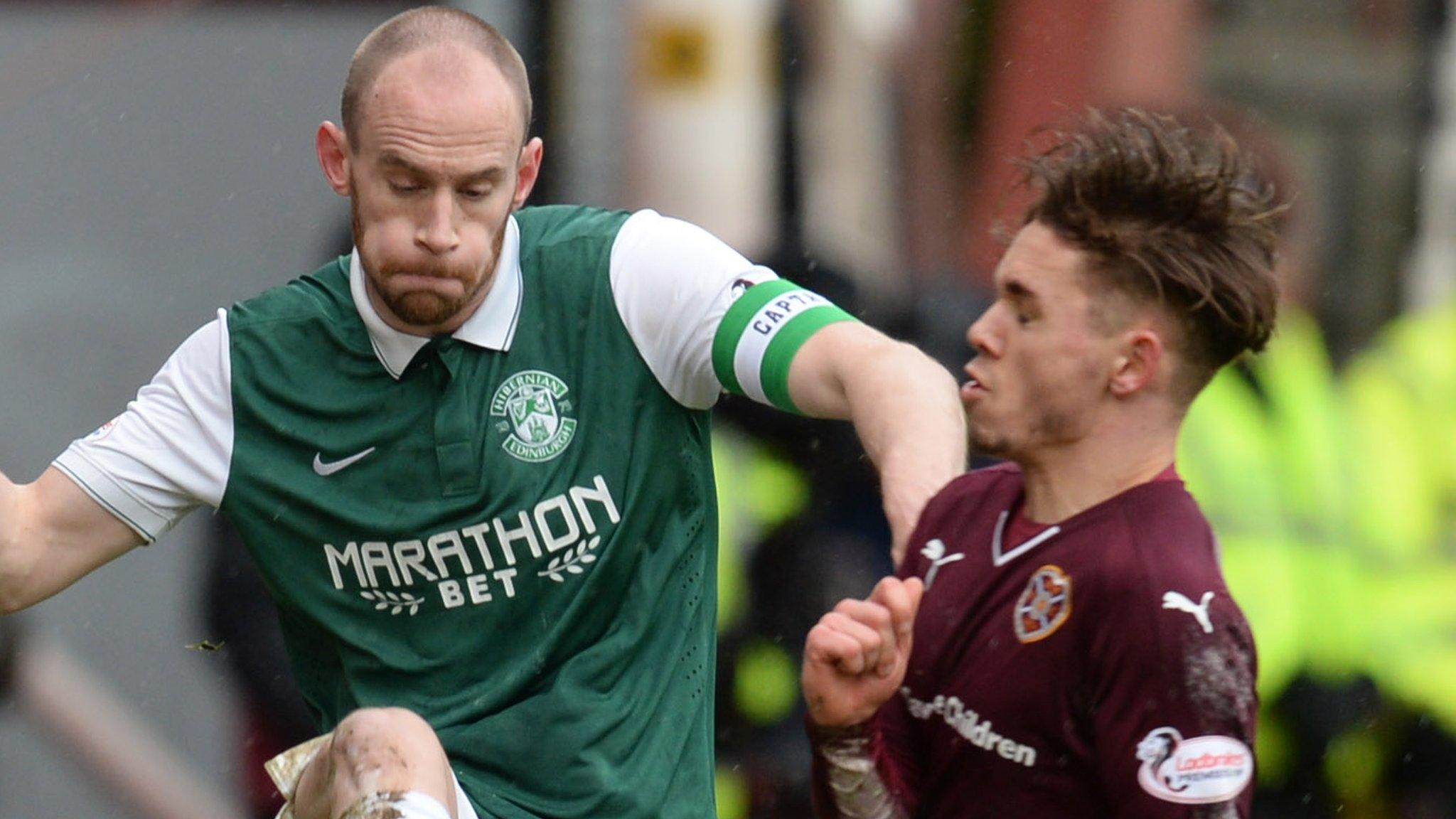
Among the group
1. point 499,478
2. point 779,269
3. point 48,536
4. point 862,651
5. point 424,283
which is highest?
point 424,283

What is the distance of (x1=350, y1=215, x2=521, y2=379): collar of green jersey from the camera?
3.73 meters

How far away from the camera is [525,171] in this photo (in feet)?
12.3

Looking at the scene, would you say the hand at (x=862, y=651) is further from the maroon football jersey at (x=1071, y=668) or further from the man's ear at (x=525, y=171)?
the man's ear at (x=525, y=171)

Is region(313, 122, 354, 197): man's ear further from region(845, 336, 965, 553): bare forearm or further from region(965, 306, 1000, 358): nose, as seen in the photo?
region(965, 306, 1000, 358): nose

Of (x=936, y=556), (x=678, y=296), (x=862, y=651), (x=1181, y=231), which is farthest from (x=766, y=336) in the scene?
(x=862, y=651)

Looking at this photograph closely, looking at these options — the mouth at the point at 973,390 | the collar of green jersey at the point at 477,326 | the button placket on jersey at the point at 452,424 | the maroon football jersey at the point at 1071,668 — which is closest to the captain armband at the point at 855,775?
the maroon football jersey at the point at 1071,668

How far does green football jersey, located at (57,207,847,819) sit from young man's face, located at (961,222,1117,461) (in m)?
0.39

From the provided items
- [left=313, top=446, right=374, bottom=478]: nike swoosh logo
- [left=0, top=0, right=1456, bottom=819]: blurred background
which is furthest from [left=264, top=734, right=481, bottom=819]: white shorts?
[left=0, top=0, right=1456, bottom=819]: blurred background

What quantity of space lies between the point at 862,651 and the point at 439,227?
1.02 metres

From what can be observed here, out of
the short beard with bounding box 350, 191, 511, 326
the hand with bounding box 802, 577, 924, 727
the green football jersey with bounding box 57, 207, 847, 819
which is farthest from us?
the green football jersey with bounding box 57, 207, 847, 819

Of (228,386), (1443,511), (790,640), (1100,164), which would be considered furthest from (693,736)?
(1443,511)

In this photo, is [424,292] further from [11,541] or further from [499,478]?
[11,541]

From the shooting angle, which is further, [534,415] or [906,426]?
[534,415]

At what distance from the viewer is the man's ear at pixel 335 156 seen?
3715 millimetres
